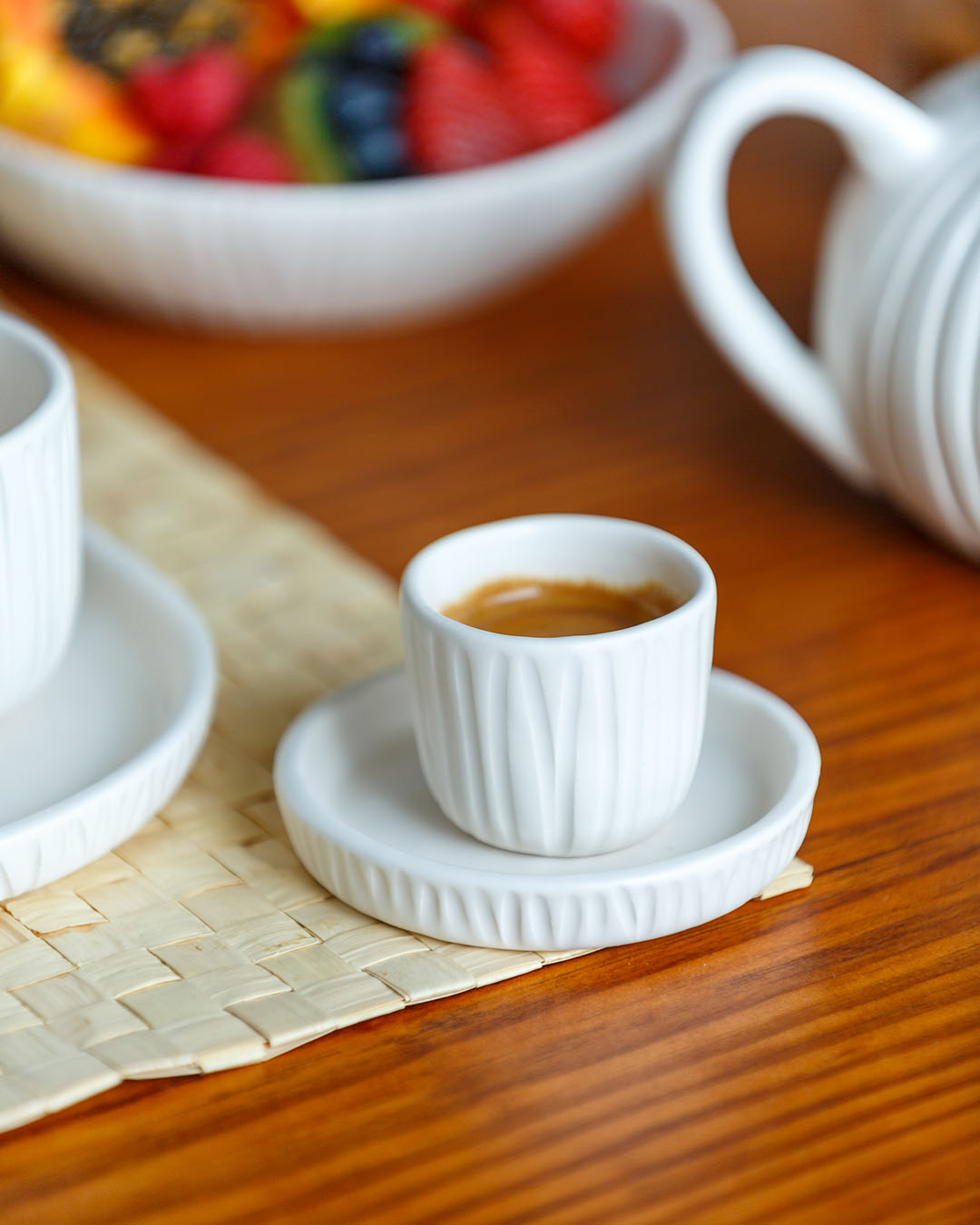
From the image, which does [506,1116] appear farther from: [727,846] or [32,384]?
[32,384]

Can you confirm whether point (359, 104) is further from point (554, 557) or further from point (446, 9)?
point (554, 557)

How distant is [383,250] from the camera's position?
2.68 ft

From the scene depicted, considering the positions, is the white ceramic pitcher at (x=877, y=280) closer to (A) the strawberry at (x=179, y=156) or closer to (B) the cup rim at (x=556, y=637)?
(B) the cup rim at (x=556, y=637)

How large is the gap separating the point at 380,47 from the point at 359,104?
4 cm

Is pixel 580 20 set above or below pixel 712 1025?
above

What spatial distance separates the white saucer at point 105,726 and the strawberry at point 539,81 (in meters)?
0.38

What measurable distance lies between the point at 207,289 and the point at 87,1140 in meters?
0.53

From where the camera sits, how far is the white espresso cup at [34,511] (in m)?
0.47

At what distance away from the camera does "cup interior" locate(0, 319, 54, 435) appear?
505mm

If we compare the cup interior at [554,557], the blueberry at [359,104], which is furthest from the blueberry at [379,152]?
the cup interior at [554,557]

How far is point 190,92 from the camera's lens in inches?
32.9

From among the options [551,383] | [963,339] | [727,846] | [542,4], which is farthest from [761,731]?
[542,4]

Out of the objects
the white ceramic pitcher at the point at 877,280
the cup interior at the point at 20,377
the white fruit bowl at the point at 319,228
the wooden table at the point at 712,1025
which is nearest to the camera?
the wooden table at the point at 712,1025

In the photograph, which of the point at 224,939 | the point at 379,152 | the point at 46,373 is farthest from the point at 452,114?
the point at 224,939
